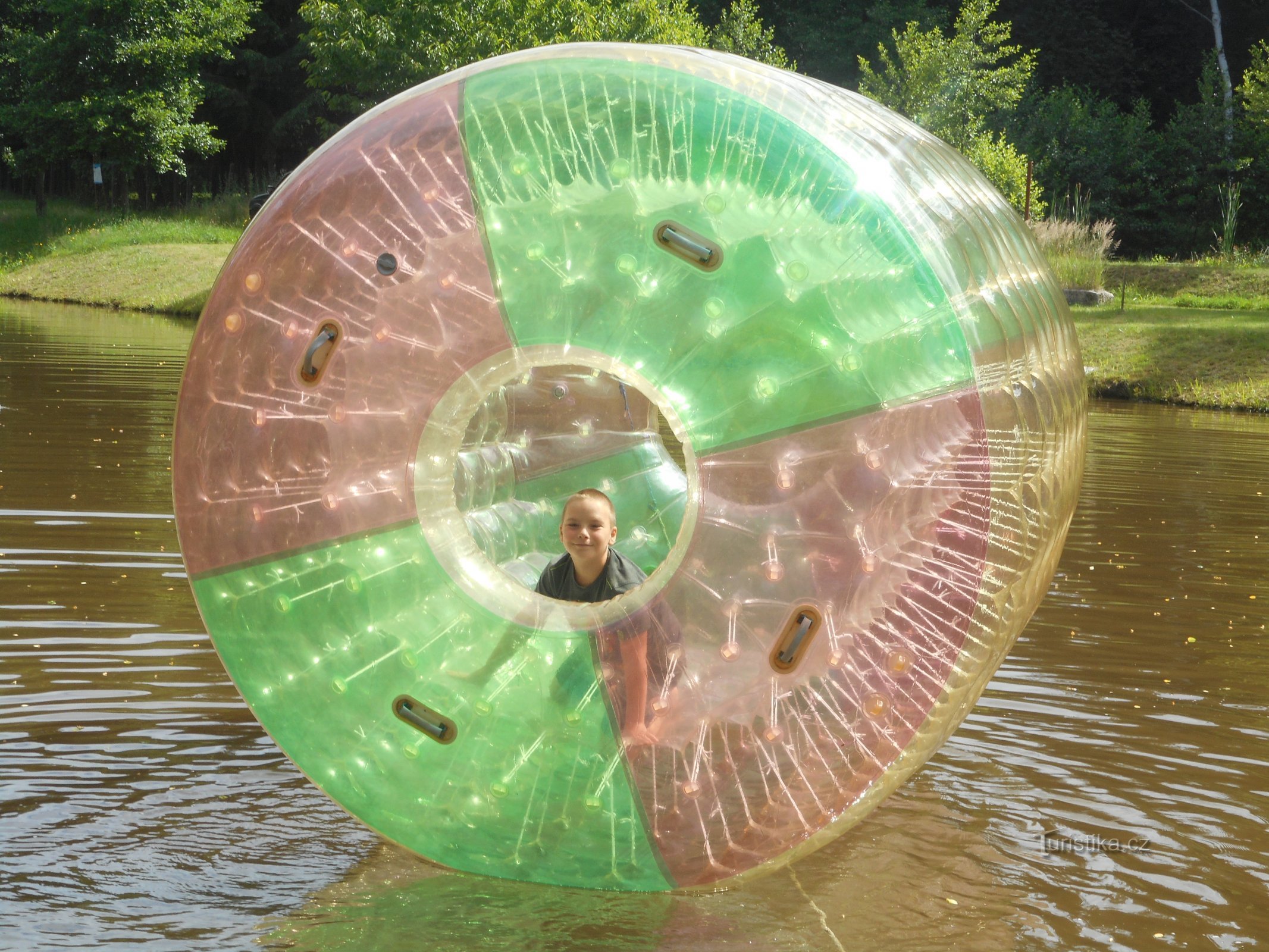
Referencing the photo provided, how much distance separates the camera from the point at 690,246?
3666 millimetres

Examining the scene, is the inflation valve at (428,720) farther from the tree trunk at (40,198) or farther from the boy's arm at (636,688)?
the tree trunk at (40,198)

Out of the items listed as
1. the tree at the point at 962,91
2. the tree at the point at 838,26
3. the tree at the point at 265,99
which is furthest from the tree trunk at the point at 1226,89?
the tree at the point at 265,99

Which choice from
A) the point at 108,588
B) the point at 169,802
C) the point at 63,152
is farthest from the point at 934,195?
the point at 63,152

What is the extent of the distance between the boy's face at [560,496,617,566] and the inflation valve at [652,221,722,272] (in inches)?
33.7

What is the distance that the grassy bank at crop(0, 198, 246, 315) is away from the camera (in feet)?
90.2

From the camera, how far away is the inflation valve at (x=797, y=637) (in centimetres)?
360

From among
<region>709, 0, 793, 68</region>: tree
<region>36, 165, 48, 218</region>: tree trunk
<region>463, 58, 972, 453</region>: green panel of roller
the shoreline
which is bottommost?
<region>463, 58, 972, 453</region>: green panel of roller

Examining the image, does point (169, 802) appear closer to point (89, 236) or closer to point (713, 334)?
point (713, 334)

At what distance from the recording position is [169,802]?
461 cm

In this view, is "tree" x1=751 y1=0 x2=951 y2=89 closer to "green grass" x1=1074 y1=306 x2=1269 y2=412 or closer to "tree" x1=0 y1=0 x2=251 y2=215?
"tree" x1=0 y1=0 x2=251 y2=215

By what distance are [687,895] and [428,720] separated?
33.4 inches

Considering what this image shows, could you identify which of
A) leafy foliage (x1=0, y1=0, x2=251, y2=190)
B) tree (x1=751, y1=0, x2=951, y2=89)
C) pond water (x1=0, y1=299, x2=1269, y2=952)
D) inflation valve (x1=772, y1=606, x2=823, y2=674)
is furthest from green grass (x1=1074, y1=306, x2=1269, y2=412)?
tree (x1=751, y1=0, x2=951, y2=89)

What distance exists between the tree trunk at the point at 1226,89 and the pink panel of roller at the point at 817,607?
33.3 m

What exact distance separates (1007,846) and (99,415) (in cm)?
1008
